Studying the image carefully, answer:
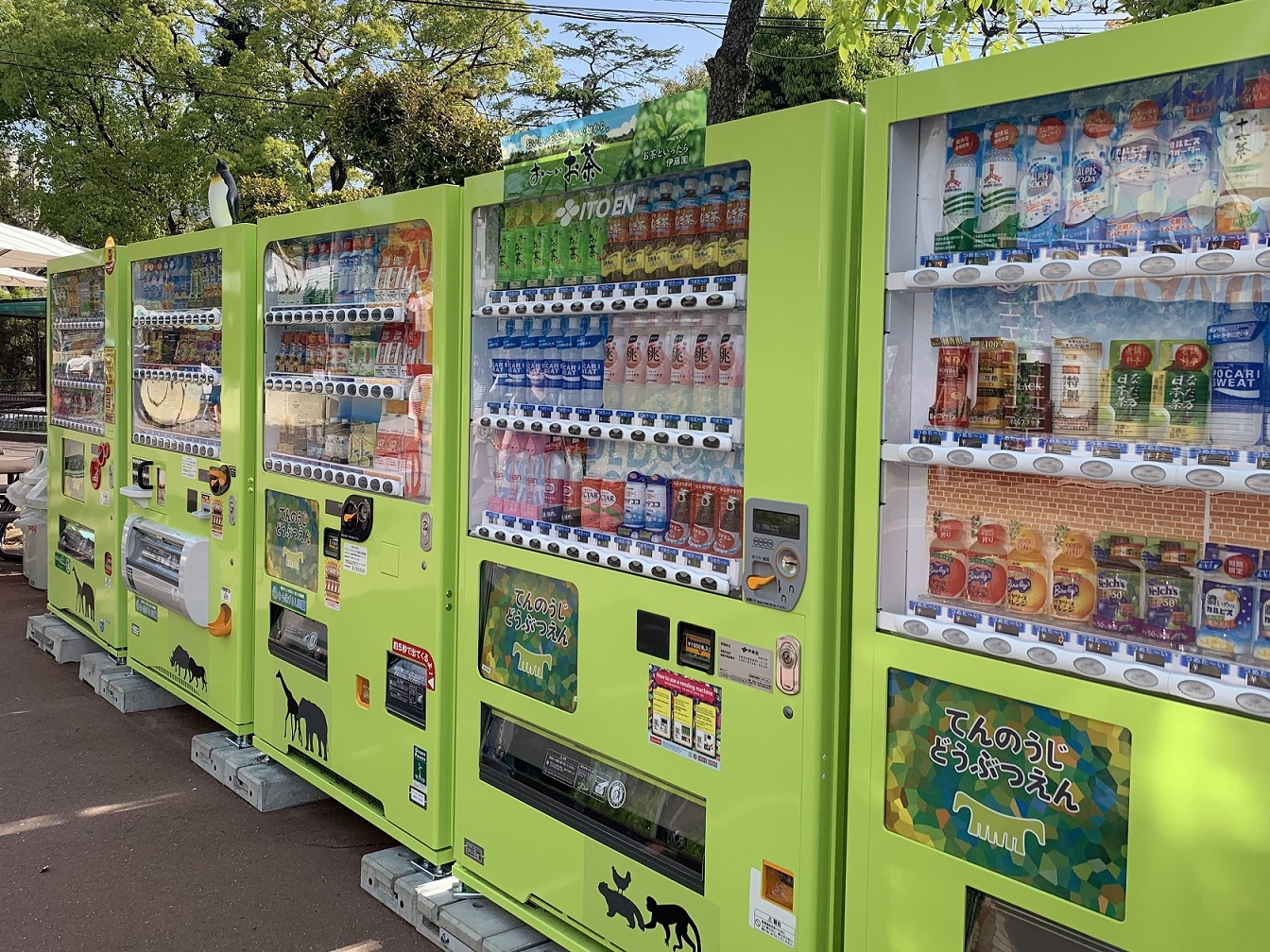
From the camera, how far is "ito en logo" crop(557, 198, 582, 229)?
306 centimetres

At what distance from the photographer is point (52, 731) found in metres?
5.11

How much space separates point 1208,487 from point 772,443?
3.04 ft

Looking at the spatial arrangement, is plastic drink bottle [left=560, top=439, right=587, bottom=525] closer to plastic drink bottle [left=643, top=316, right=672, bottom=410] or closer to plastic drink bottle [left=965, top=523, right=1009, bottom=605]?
plastic drink bottle [left=643, top=316, right=672, bottom=410]

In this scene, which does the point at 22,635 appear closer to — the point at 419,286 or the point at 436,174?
the point at 419,286

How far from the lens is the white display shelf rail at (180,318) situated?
477 centimetres

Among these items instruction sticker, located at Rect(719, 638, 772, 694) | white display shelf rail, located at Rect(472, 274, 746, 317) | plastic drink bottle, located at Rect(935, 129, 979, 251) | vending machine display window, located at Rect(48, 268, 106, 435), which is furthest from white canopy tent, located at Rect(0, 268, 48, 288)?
plastic drink bottle, located at Rect(935, 129, 979, 251)

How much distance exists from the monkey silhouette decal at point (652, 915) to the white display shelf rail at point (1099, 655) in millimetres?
1015

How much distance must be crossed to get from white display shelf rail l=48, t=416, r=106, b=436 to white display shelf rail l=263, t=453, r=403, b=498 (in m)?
2.23

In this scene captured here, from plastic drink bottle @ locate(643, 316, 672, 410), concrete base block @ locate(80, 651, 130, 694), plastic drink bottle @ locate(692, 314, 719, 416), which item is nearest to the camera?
plastic drink bottle @ locate(692, 314, 719, 416)

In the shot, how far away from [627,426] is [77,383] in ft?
17.0

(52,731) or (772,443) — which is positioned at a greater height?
(772,443)

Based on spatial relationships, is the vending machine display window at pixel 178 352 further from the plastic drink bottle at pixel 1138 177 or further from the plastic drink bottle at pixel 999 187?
the plastic drink bottle at pixel 1138 177

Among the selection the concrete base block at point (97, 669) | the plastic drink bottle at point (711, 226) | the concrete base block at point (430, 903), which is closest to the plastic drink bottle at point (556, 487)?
the plastic drink bottle at point (711, 226)

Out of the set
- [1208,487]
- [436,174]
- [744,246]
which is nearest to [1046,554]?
[1208,487]
